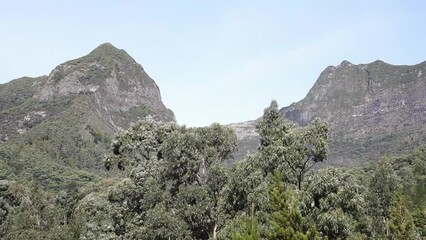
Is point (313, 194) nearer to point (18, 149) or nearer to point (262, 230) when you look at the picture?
point (262, 230)

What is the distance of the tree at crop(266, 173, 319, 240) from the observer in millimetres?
20719

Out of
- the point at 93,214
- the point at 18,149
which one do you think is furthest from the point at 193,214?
the point at 18,149

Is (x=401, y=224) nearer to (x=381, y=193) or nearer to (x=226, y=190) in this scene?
(x=381, y=193)

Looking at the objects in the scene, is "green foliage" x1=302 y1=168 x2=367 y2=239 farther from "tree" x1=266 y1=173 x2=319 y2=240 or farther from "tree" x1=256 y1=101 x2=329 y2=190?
"tree" x1=266 y1=173 x2=319 y2=240

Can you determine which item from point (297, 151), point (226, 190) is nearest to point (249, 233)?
point (297, 151)

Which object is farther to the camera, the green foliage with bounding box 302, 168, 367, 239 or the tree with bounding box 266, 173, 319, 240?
the green foliage with bounding box 302, 168, 367, 239

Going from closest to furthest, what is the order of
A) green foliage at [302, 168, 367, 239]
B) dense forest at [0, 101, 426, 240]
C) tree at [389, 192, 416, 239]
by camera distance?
dense forest at [0, 101, 426, 240] < green foliage at [302, 168, 367, 239] < tree at [389, 192, 416, 239]

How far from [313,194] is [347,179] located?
267 centimetres

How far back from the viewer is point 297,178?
25.8 metres

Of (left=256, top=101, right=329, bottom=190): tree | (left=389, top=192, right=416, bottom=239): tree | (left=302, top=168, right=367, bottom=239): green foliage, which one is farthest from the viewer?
(left=389, top=192, right=416, bottom=239): tree

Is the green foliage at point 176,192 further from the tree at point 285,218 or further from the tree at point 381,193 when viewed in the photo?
the tree at point 381,193

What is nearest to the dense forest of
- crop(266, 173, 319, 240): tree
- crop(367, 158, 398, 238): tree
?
crop(266, 173, 319, 240): tree

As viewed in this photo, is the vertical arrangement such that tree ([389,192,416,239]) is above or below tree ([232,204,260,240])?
below

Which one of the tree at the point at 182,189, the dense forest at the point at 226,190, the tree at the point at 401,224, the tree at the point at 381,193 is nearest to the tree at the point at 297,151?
the dense forest at the point at 226,190
